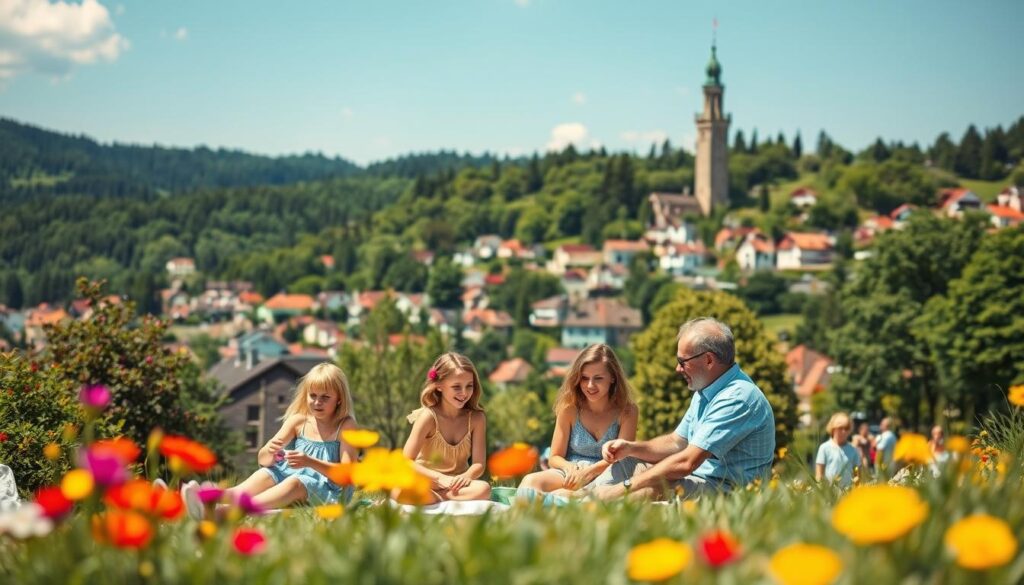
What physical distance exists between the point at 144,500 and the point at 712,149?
18178 cm

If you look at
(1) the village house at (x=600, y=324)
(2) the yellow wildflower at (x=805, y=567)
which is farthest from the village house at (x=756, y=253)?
(2) the yellow wildflower at (x=805, y=567)

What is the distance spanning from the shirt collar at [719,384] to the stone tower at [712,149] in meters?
173

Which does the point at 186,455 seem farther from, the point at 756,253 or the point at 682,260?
the point at 682,260

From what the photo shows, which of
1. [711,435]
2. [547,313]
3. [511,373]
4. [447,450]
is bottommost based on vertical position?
[511,373]

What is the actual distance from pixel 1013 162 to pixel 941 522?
19312cm

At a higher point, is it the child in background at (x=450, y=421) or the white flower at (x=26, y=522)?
the white flower at (x=26, y=522)

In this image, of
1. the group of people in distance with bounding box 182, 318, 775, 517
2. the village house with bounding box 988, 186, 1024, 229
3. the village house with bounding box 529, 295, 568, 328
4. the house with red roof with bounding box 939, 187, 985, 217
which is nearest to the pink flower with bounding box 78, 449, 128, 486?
the group of people in distance with bounding box 182, 318, 775, 517

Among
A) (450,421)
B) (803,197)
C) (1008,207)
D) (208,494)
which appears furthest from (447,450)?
(803,197)

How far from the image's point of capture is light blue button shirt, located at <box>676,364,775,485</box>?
5.71m

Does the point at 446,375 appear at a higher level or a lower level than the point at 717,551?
lower

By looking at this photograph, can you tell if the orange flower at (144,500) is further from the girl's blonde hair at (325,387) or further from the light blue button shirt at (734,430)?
the girl's blonde hair at (325,387)

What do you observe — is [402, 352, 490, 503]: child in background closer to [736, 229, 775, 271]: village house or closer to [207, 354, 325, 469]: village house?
[207, 354, 325, 469]: village house

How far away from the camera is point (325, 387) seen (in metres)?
6.77

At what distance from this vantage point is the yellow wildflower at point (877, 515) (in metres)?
2.19
